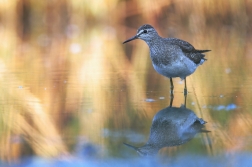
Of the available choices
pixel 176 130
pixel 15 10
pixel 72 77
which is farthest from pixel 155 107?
pixel 15 10

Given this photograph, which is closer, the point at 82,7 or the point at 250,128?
the point at 250,128

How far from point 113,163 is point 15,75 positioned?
3954mm

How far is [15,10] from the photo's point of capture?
12.5 meters

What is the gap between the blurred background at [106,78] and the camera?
3959 mm

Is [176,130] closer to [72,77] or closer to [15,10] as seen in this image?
[72,77]

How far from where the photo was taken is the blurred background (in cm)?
396

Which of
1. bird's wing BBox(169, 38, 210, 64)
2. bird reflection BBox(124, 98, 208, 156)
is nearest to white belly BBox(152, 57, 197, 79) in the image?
bird's wing BBox(169, 38, 210, 64)

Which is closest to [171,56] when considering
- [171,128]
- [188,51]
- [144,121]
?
[188,51]

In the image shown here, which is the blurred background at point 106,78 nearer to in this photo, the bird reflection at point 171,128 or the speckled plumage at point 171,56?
the bird reflection at point 171,128

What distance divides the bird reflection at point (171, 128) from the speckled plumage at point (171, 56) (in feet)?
2.62

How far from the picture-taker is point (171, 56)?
5867 millimetres

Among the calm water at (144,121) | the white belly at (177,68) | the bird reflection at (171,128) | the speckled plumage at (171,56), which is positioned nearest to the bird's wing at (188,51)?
the speckled plumage at (171,56)

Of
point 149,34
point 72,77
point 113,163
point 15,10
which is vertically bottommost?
point 113,163

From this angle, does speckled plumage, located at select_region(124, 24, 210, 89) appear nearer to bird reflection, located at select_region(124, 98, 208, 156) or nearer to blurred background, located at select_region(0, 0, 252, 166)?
blurred background, located at select_region(0, 0, 252, 166)
